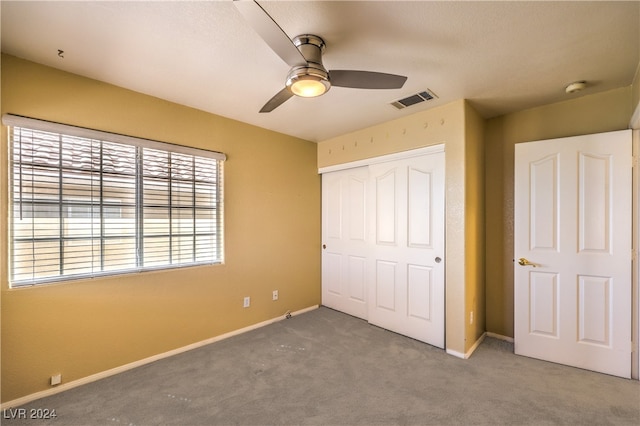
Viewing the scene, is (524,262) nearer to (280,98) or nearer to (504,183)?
(504,183)

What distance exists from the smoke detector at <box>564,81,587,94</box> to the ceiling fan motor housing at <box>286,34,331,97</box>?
7.12 ft

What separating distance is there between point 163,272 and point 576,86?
4037 millimetres

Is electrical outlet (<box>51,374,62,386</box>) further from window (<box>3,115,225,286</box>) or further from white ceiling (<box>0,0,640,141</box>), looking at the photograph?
white ceiling (<box>0,0,640,141</box>)

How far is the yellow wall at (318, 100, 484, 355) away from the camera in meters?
2.66

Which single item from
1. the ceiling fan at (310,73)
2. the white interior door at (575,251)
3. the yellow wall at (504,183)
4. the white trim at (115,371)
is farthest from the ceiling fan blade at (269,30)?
the white trim at (115,371)

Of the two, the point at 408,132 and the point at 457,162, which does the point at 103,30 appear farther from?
the point at 457,162

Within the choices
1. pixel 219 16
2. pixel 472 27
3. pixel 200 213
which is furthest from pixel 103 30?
pixel 472 27

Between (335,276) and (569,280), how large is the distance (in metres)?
2.56

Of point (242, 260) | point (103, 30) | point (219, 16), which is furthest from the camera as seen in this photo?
point (242, 260)

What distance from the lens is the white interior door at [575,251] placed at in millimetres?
2299

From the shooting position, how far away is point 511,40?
176 centimetres

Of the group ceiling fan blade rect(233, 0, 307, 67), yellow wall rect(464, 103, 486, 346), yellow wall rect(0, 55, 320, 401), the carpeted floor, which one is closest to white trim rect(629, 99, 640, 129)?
yellow wall rect(464, 103, 486, 346)

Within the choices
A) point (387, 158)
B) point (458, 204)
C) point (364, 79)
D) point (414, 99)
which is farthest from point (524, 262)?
point (364, 79)

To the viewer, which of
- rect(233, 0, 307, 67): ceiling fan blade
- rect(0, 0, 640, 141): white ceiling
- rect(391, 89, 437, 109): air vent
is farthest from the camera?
rect(391, 89, 437, 109): air vent
